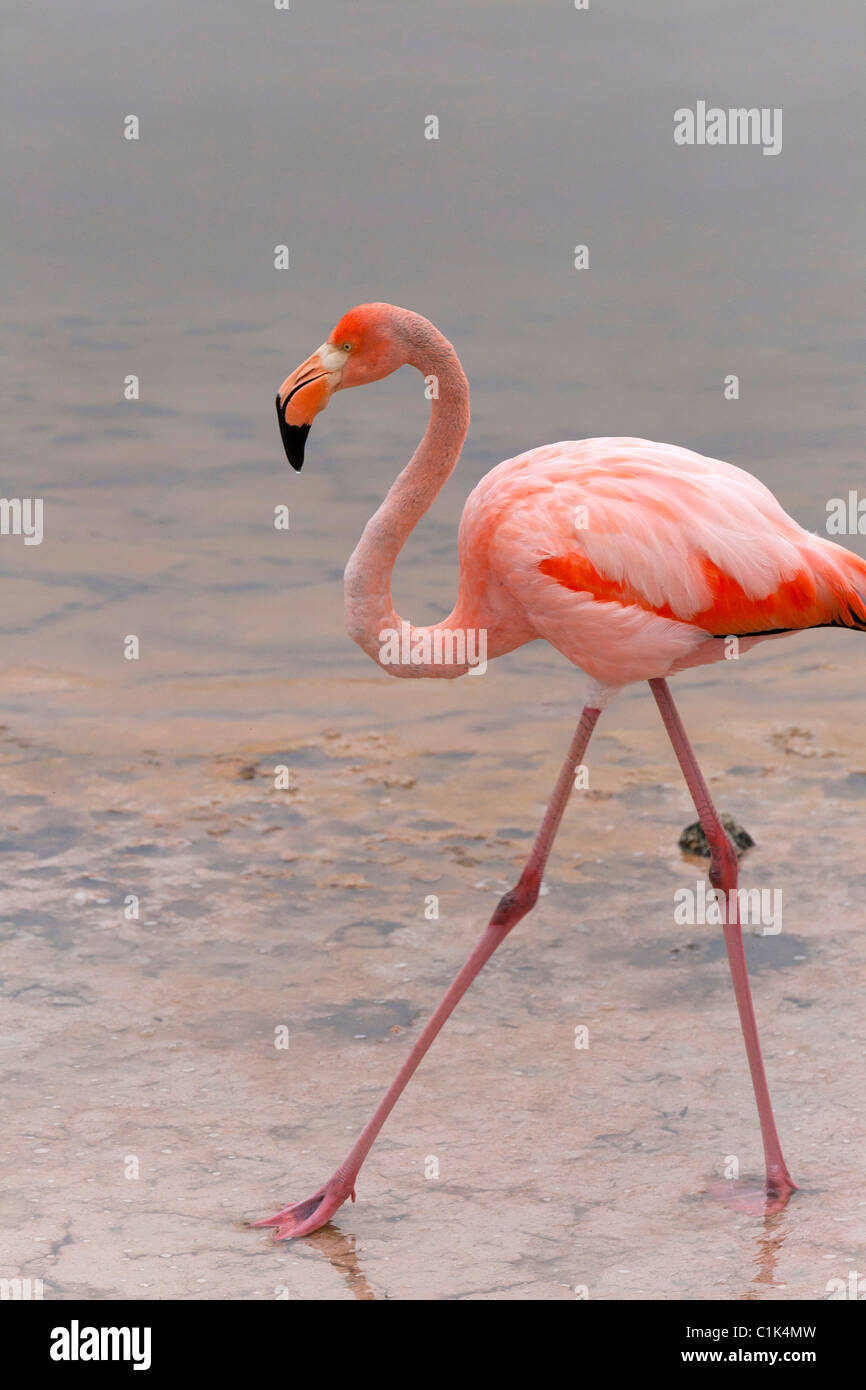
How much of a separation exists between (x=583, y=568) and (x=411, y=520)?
1.78 feet

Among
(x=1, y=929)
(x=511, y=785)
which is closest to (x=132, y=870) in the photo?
(x=1, y=929)

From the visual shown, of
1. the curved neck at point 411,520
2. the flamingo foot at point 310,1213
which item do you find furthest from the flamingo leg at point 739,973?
the flamingo foot at point 310,1213

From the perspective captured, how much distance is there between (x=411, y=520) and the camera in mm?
4676

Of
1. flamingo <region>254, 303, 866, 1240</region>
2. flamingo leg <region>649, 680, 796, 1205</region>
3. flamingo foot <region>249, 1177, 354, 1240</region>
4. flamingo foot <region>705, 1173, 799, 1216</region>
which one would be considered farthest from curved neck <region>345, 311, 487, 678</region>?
flamingo foot <region>705, 1173, 799, 1216</region>

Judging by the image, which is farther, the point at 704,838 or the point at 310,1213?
the point at 704,838

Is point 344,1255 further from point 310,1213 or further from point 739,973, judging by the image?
point 739,973

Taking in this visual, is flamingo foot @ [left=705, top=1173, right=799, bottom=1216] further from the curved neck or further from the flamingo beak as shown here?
the flamingo beak

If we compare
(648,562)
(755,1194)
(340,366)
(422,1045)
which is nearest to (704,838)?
(755,1194)

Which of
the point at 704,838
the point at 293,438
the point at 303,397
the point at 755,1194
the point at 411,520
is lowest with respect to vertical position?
the point at 755,1194

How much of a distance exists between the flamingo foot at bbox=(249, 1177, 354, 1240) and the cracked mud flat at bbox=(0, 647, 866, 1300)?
0.14 ft

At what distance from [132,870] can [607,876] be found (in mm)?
2060

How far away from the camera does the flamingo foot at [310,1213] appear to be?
455cm

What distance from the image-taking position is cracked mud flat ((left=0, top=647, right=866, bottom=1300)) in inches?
177

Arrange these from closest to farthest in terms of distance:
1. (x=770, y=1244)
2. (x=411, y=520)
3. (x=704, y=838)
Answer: (x=770, y=1244) < (x=411, y=520) < (x=704, y=838)
